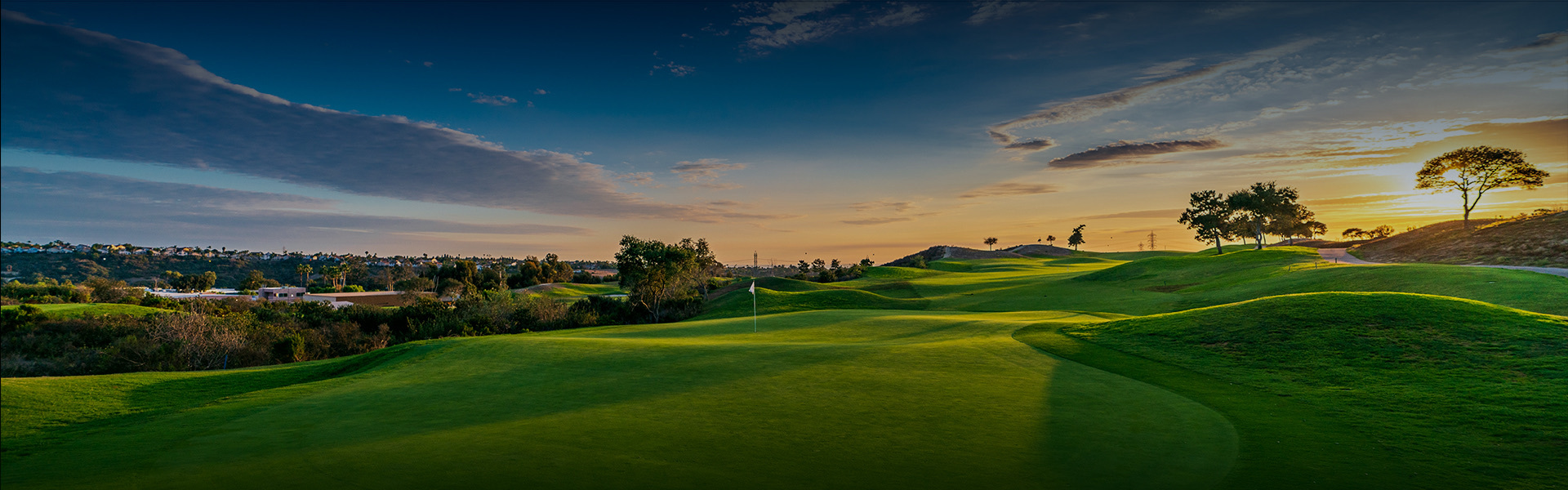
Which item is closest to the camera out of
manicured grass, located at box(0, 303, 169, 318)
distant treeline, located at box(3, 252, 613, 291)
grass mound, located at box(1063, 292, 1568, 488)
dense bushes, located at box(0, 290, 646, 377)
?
grass mound, located at box(1063, 292, 1568, 488)

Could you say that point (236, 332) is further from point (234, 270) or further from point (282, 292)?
point (234, 270)

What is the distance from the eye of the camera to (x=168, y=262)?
8400 cm

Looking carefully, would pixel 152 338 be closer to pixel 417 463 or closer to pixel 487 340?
pixel 487 340

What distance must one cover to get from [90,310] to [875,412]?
40.9 metres

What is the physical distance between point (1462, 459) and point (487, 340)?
20683 mm

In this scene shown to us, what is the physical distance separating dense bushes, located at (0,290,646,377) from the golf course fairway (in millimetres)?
9490

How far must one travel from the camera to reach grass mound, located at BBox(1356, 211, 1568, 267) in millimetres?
33375

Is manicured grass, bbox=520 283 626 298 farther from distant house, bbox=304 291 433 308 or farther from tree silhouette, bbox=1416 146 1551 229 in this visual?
tree silhouette, bbox=1416 146 1551 229

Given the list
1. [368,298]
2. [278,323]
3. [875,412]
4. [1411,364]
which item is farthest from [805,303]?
[368,298]

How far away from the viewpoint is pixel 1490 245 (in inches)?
1500

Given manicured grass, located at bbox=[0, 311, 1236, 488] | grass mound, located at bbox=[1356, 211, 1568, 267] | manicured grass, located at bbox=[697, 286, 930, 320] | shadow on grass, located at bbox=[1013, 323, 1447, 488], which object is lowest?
manicured grass, located at bbox=[697, 286, 930, 320]

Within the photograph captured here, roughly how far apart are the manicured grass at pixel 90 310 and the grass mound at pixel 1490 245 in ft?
240

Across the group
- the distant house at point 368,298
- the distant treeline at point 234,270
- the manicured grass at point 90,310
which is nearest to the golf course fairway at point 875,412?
the manicured grass at point 90,310

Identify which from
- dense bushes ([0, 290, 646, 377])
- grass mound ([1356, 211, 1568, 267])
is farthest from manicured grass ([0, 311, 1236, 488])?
grass mound ([1356, 211, 1568, 267])
